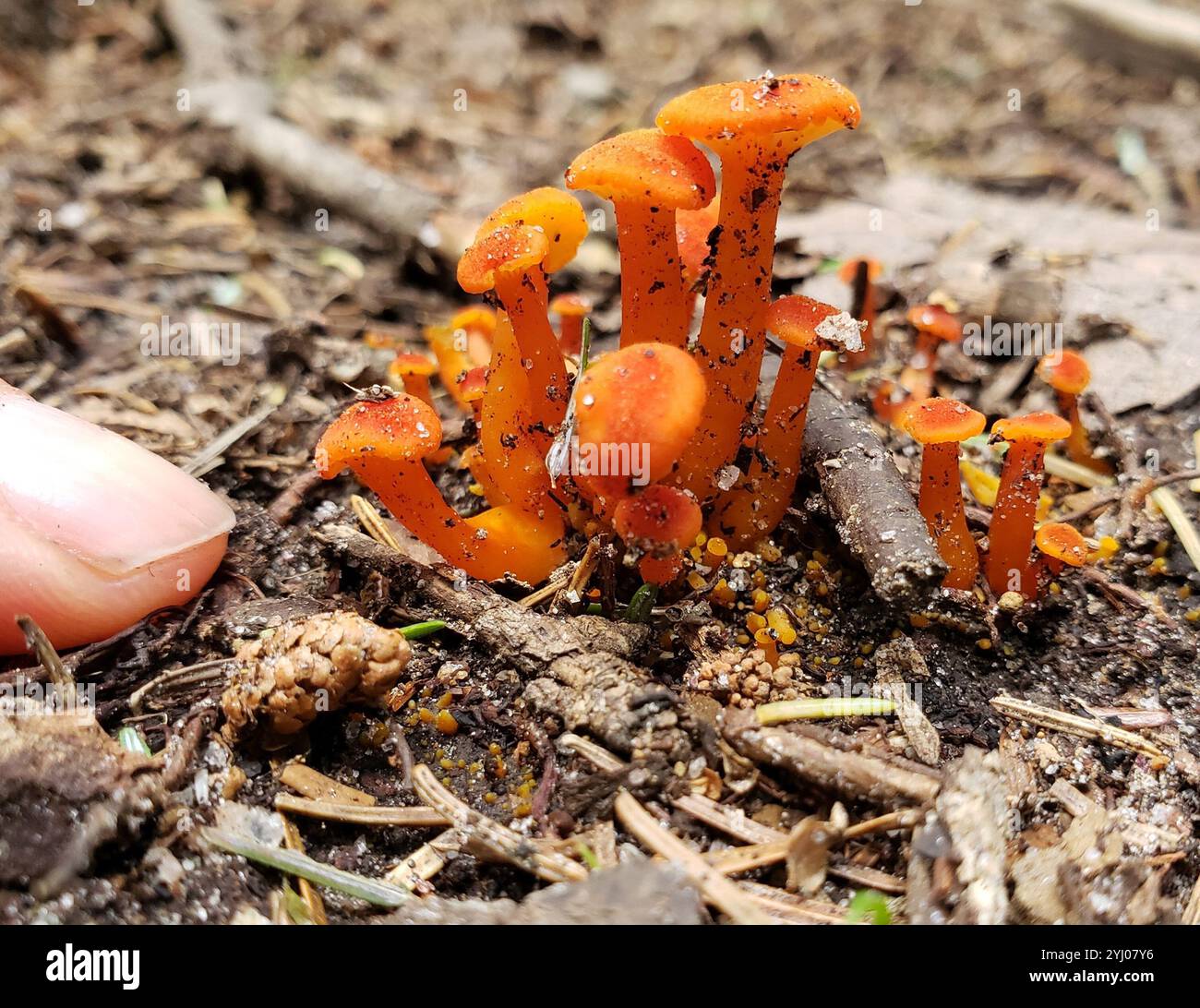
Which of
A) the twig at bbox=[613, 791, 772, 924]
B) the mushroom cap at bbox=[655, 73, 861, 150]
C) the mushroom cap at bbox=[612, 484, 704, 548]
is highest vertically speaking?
the mushroom cap at bbox=[655, 73, 861, 150]

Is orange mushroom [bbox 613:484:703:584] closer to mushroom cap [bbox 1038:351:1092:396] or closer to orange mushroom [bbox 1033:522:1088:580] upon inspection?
orange mushroom [bbox 1033:522:1088:580]

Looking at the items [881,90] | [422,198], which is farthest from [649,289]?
[881,90]

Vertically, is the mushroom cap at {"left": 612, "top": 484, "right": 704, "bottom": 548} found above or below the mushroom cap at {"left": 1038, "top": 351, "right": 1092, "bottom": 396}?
below

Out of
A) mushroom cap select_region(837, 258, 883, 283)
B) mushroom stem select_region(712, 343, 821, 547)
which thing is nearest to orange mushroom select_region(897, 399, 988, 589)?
mushroom stem select_region(712, 343, 821, 547)

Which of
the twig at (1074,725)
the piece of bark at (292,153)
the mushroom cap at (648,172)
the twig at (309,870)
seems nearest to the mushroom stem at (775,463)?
the mushroom cap at (648,172)

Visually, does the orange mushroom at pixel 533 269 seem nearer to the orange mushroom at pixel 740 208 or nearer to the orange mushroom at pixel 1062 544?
the orange mushroom at pixel 740 208
